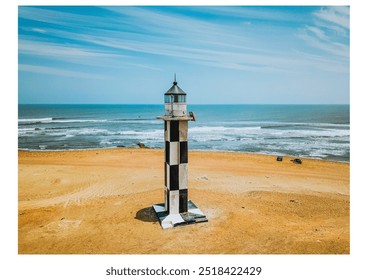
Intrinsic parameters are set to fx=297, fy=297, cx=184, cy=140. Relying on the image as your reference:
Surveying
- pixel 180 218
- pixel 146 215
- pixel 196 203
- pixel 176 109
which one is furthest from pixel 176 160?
pixel 196 203

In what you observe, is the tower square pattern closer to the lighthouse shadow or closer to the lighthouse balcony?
the lighthouse balcony

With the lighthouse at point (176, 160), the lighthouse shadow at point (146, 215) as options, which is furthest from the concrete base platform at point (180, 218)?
the lighthouse shadow at point (146, 215)

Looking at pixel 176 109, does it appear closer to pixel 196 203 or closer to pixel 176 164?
pixel 176 164

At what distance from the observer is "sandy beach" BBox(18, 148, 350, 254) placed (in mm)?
6387

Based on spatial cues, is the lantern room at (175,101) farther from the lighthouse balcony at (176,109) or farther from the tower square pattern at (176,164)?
the tower square pattern at (176,164)

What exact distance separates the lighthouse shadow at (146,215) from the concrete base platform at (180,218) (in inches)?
5.5

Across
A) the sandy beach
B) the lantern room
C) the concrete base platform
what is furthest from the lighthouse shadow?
the lantern room

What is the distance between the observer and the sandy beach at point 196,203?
6.39 meters

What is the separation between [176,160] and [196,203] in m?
2.11

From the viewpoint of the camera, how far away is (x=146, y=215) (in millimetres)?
7965

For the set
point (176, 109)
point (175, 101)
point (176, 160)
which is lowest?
point (176, 160)

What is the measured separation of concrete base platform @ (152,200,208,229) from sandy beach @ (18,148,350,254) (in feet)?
0.49
